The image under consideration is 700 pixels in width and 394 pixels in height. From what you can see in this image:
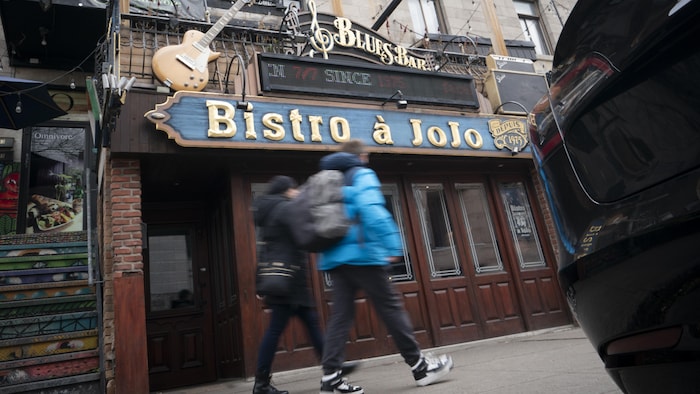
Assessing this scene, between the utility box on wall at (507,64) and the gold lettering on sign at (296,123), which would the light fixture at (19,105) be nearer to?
the gold lettering on sign at (296,123)

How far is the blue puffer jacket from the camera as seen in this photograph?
3152 millimetres

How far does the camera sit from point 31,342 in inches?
197

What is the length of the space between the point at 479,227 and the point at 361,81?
3.25 metres

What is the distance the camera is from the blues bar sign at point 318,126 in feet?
18.7

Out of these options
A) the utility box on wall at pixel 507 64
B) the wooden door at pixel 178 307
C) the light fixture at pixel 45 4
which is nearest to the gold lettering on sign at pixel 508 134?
the utility box on wall at pixel 507 64

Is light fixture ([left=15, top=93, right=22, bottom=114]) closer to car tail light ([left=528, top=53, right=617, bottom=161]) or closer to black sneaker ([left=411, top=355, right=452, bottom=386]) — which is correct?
black sneaker ([left=411, top=355, right=452, bottom=386])

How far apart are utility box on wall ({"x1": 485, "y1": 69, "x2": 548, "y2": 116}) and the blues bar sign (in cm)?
40

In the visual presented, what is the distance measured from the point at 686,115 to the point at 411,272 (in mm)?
5904

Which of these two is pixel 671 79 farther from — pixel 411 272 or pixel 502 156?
pixel 502 156

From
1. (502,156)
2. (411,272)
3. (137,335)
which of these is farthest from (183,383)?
(502,156)

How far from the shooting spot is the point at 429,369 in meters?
3.31

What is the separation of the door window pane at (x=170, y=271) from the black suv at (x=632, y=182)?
6.71 meters

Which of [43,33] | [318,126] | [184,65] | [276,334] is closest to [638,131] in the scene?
[276,334]

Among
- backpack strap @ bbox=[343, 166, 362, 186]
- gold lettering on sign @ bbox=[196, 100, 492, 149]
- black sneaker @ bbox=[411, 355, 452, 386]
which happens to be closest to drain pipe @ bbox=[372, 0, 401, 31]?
gold lettering on sign @ bbox=[196, 100, 492, 149]
